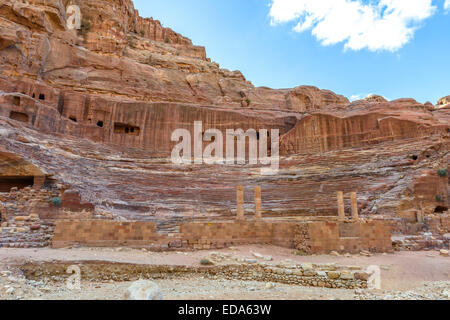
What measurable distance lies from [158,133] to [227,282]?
26001 mm

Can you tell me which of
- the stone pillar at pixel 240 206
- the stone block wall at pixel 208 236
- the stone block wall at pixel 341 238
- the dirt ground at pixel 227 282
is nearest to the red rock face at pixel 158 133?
the stone pillar at pixel 240 206

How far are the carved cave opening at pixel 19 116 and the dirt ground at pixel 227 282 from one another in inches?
738

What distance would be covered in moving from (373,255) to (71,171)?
20300 mm

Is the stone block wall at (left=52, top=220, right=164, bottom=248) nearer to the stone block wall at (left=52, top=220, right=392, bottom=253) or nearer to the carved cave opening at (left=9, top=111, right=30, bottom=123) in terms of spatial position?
the stone block wall at (left=52, top=220, right=392, bottom=253)

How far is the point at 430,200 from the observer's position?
67.5 ft

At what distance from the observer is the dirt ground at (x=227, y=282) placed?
6.83m

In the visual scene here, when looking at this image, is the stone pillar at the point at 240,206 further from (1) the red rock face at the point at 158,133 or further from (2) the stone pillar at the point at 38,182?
(2) the stone pillar at the point at 38,182

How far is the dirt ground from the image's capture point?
6830mm

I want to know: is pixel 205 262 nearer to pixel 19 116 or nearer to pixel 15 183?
pixel 15 183

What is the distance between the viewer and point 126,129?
109 ft

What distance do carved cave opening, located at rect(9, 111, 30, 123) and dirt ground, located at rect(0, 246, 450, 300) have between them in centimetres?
1874

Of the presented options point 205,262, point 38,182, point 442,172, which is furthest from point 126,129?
point 442,172
